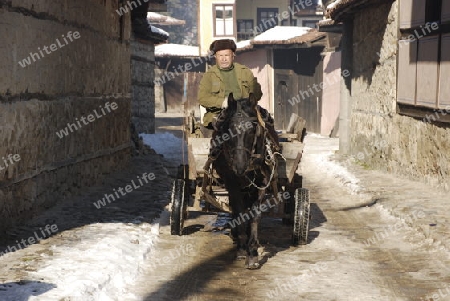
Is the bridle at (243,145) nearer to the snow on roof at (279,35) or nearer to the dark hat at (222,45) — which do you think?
the dark hat at (222,45)

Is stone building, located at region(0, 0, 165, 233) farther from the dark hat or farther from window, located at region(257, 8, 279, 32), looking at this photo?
window, located at region(257, 8, 279, 32)

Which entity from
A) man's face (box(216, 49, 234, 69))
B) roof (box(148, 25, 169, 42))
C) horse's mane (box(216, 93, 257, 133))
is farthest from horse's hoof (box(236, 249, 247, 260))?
roof (box(148, 25, 169, 42))

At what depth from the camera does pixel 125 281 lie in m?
6.14

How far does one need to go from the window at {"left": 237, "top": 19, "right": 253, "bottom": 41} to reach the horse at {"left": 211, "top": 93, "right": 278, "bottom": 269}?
1323 inches

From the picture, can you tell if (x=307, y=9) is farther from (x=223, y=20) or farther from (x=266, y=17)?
(x=223, y=20)

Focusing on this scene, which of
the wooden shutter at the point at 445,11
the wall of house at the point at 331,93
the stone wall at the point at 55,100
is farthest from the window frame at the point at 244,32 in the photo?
the wooden shutter at the point at 445,11

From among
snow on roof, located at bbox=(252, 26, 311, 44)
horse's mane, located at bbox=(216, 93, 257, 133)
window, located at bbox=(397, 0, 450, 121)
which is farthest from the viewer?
snow on roof, located at bbox=(252, 26, 311, 44)

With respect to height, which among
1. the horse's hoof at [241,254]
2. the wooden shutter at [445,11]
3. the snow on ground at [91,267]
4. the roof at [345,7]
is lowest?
the horse's hoof at [241,254]

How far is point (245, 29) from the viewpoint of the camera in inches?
1586

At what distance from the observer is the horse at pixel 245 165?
638cm

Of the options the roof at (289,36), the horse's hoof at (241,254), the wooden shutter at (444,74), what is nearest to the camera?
Result: the horse's hoof at (241,254)

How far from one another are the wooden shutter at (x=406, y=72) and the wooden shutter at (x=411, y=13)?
390 millimetres

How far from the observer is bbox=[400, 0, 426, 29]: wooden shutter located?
1184 cm

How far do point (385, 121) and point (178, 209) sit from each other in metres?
7.71
